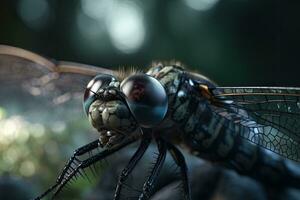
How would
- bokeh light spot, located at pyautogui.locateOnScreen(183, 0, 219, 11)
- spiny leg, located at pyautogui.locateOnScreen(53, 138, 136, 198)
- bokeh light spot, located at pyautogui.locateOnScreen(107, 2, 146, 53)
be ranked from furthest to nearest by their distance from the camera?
bokeh light spot, located at pyautogui.locateOnScreen(107, 2, 146, 53)
bokeh light spot, located at pyautogui.locateOnScreen(183, 0, 219, 11)
spiny leg, located at pyautogui.locateOnScreen(53, 138, 136, 198)

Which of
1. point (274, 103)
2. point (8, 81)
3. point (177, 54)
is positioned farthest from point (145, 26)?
point (274, 103)

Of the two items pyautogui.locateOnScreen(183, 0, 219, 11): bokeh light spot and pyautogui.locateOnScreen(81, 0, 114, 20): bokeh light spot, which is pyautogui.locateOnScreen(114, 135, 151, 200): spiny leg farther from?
pyautogui.locateOnScreen(81, 0, 114, 20): bokeh light spot

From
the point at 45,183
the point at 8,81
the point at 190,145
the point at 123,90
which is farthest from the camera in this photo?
the point at 8,81

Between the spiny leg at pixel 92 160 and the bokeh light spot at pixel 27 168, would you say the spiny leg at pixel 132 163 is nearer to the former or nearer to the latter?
the spiny leg at pixel 92 160

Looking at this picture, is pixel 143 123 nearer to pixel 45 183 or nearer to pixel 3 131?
pixel 45 183

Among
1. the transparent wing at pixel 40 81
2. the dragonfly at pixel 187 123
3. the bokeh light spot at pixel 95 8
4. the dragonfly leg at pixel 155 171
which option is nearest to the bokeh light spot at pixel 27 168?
the transparent wing at pixel 40 81

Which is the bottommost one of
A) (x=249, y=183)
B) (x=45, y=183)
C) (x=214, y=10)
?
(x=45, y=183)

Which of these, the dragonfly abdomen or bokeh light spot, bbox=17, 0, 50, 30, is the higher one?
bokeh light spot, bbox=17, 0, 50, 30

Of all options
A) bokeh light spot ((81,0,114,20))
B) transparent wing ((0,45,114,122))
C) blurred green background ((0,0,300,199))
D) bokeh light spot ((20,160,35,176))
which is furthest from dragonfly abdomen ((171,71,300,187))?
bokeh light spot ((81,0,114,20))

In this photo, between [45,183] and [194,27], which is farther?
[194,27]
